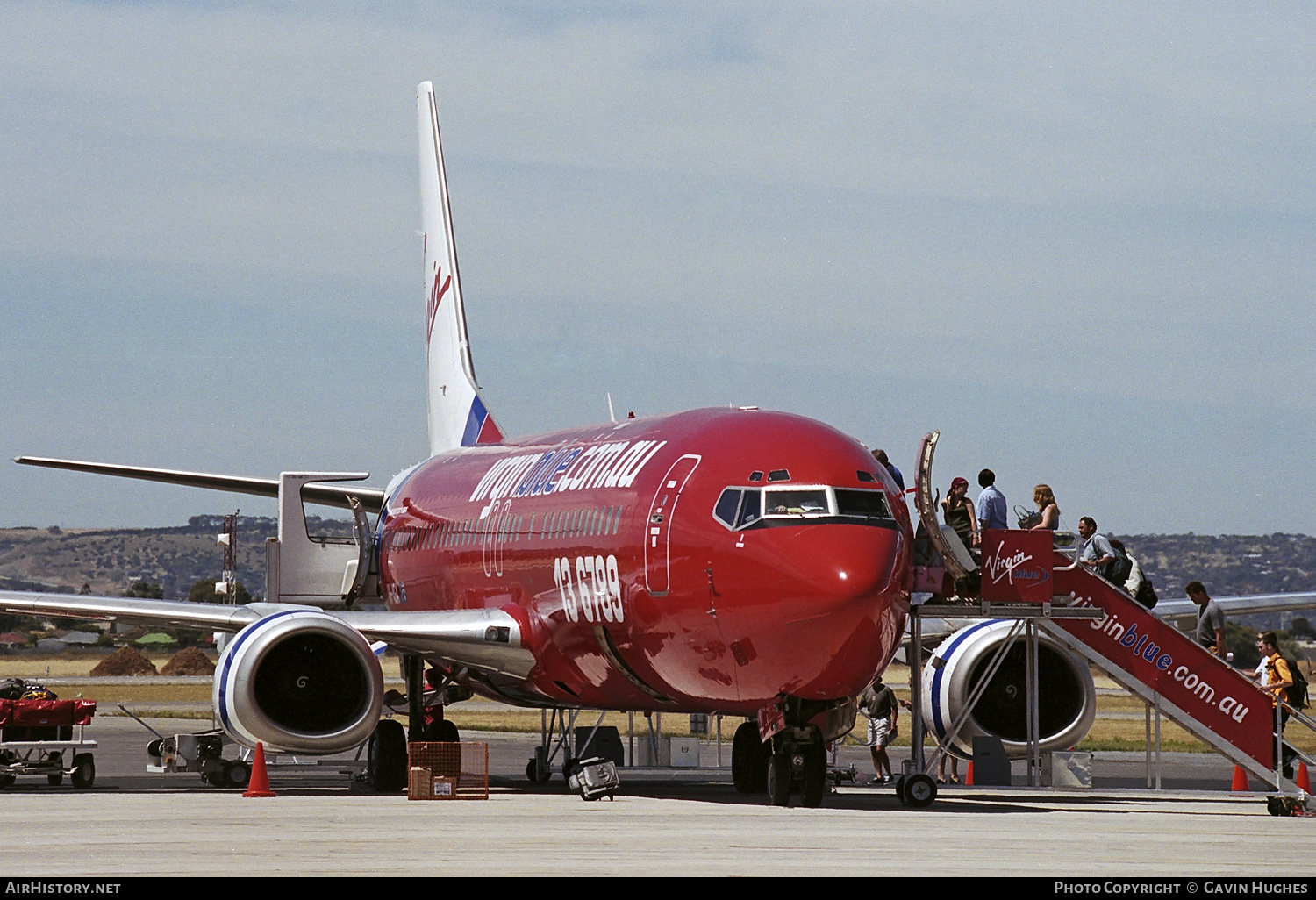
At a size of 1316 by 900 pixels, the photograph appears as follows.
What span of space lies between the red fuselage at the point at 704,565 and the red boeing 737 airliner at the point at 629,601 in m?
0.02

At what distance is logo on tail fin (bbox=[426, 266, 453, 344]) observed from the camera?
33.0 meters

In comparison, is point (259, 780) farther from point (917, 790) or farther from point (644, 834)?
point (644, 834)

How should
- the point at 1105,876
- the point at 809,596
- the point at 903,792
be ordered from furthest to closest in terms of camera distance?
the point at 903,792 < the point at 809,596 < the point at 1105,876

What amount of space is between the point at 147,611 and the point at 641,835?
9.27m

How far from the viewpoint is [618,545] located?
1916 cm

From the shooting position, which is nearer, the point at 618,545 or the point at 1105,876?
the point at 1105,876

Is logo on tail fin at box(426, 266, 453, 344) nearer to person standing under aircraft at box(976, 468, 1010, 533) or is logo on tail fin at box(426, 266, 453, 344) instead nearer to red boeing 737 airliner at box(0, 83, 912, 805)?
red boeing 737 airliner at box(0, 83, 912, 805)

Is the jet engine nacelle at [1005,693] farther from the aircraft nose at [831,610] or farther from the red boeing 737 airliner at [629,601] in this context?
the aircraft nose at [831,610]

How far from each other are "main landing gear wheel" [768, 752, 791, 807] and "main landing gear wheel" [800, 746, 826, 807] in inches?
5.7

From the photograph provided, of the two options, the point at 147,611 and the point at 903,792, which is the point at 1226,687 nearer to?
the point at 903,792

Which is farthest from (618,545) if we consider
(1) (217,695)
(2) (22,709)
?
(2) (22,709)

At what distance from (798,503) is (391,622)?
6.59 metres

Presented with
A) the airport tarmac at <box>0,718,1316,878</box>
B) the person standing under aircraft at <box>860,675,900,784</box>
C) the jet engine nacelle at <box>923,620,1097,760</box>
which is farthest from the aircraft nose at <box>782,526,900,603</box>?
the person standing under aircraft at <box>860,675,900,784</box>

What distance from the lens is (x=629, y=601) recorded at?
18.8 meters
